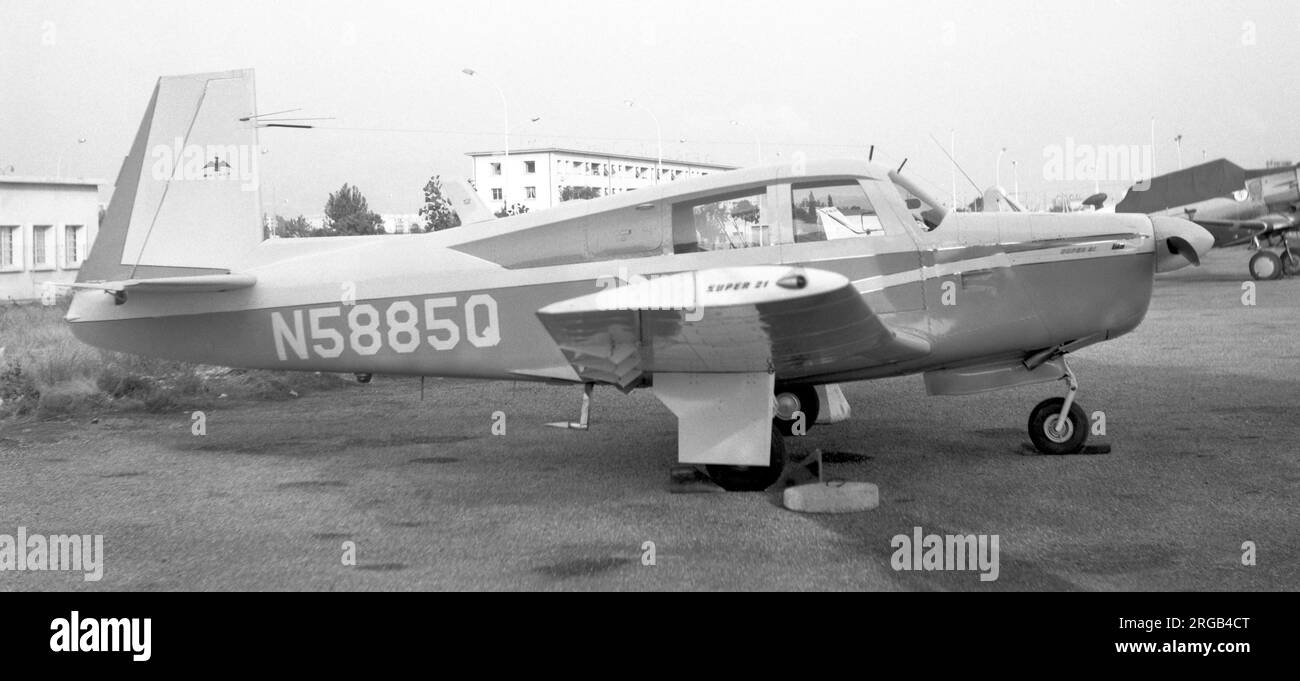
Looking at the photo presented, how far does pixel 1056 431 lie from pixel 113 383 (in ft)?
30.8

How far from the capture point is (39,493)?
772cm

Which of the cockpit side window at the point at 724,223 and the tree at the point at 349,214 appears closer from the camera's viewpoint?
the cockpit side window at the point at 724,223

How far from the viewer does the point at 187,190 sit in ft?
28.9

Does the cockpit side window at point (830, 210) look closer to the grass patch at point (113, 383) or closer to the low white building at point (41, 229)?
the grass patch at point (113, 383)

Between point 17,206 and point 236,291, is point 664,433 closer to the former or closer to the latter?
point 236,291

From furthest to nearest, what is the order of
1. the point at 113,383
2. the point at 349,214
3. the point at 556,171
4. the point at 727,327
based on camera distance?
the point at 556,171 → the point at 349,214 → the point at 113,383 → the point at 727,327

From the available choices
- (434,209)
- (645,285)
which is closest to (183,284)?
(645,285)

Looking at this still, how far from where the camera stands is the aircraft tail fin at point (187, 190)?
28.7 feet

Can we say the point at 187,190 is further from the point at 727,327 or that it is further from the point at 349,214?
the point at 349,214


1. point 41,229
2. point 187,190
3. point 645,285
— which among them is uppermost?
point 41,229

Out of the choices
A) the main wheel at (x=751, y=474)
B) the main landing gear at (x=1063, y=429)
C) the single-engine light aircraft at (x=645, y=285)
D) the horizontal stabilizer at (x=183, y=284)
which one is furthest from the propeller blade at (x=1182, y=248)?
the horizontal stabilizer at (x=183, y=284)

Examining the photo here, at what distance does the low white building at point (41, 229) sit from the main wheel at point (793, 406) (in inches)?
1478

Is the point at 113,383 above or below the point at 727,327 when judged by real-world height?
below

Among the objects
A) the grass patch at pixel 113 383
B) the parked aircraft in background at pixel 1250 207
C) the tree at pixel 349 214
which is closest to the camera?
the grass patch at pixel 113 383
